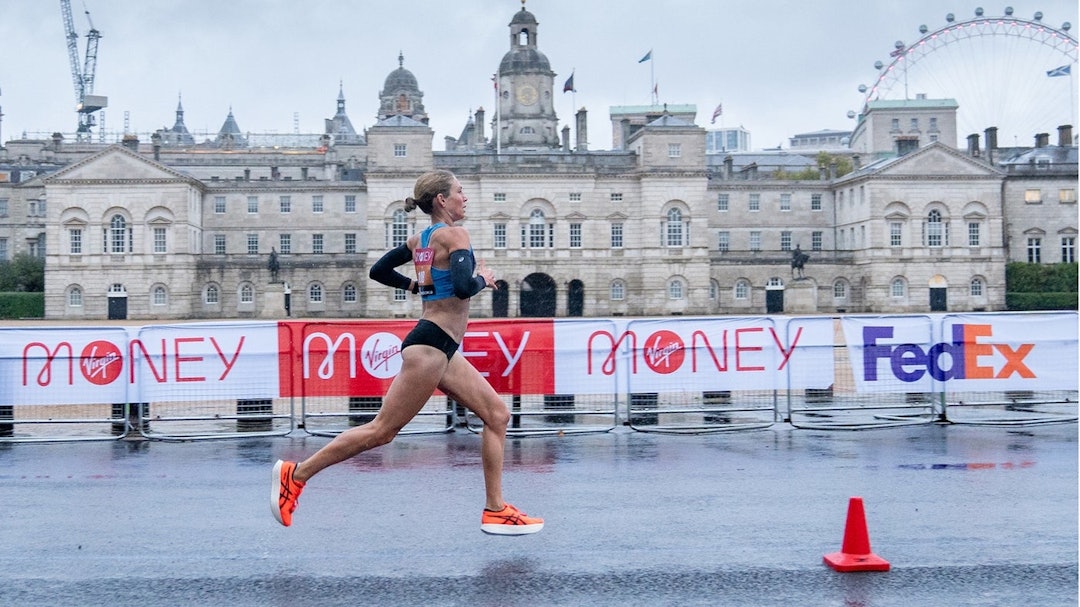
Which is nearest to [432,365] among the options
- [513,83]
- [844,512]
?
[844,512]

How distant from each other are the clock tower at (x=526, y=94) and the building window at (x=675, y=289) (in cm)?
1502

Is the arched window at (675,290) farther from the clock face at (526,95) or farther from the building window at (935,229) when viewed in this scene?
the clock face at (526,95)

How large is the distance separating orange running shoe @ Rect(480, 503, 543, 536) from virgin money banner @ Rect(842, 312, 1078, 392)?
862cm

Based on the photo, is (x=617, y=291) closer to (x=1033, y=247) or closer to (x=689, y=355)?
(x=1033, y=247)

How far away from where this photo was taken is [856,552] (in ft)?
23.1

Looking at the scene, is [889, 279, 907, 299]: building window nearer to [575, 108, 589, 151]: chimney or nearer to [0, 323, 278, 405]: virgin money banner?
[575, 108, 589, 151]: chimney

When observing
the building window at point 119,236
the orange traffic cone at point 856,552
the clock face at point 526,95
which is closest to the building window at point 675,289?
the clock face at point 526,95

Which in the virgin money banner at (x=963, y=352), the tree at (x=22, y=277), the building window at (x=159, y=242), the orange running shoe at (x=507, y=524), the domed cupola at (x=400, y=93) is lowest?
the orange running shoe at (x=507, y=524)

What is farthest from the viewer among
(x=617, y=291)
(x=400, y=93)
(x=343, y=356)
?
(x=400, y=93)

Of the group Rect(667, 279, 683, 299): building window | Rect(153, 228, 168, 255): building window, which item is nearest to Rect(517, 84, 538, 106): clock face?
Rect(667, 279, 683, 299): building window

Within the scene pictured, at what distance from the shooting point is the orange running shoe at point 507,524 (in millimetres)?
7672

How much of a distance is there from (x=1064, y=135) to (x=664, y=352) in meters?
87.1

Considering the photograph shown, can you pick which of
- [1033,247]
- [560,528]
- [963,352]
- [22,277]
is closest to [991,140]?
[1033,247]

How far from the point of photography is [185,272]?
78625 millimetres
